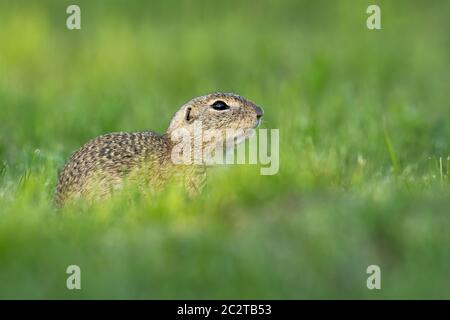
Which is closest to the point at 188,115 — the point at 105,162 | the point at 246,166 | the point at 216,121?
the point at 216,121

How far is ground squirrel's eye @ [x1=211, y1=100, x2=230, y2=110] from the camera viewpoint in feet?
28.9

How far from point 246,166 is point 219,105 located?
5.87 feet

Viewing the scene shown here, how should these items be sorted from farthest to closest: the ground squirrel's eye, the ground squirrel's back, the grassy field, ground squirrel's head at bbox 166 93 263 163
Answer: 1. the ground squirrel's eye
2. ground squirrel's head at bbox 166 93 263 163
3. the ground squirrel's back
4. the grassy field

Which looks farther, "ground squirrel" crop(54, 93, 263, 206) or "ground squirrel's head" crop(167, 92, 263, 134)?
"ground squirrel's head" crop(167, 92, 263, 134)

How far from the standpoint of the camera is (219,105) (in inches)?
348

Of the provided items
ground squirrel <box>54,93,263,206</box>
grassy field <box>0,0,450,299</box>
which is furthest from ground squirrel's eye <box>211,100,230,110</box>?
grassy field <box>0,0,450,299</box>

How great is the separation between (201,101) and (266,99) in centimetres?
302

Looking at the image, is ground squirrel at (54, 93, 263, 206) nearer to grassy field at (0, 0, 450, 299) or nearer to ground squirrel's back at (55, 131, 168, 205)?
ground squirrel's back at (55, 131, 168, 205)

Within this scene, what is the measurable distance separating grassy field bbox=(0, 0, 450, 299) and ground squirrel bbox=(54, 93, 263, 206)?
0.29 m

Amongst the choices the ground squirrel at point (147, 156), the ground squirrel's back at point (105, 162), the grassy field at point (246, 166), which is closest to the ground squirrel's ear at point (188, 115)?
the ground squirrel at point (147, 156)

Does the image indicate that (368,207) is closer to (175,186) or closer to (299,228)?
(299,228)

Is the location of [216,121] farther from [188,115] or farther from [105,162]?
[105,162]

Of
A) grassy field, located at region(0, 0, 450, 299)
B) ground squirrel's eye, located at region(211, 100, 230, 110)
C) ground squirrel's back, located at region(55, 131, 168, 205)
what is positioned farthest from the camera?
ground squirrel's eye, located at region(211, 100, 230, 110)
